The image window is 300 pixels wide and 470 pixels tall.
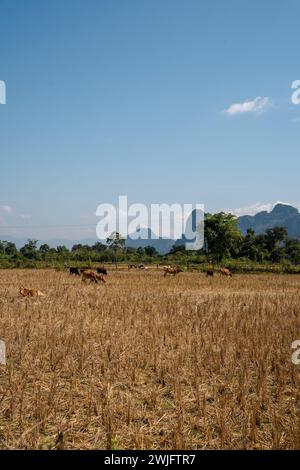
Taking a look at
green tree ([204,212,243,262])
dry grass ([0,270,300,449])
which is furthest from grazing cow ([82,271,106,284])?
green tree ([204,212,243,262])

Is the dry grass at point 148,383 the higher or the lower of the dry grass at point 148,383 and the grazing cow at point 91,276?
the lower

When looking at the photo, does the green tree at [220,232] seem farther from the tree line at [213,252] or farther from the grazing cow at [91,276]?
the grazing cow at [91,276]

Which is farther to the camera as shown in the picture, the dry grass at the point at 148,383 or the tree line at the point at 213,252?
the tree line at the point at 213,252

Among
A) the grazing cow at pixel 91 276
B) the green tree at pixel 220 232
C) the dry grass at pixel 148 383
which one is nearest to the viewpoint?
the dry grass at pixel 148 383

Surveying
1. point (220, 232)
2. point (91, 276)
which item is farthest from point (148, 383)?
point (220, 232)

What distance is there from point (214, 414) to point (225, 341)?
299 cm

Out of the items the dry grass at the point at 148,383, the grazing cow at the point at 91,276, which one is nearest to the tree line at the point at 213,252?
the grazing cow at the point at 91,276

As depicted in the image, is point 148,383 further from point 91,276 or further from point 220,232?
point 220,232

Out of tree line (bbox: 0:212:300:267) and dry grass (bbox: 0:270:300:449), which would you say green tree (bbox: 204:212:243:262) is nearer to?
tree line (bbox: 0:212:300:267)

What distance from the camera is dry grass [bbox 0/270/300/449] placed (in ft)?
12.0

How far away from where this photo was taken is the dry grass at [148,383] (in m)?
3.64

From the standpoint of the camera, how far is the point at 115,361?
579cm

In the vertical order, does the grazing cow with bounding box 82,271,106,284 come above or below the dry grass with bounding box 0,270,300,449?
above

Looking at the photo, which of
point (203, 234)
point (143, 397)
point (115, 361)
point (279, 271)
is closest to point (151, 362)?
point (115, 361)
